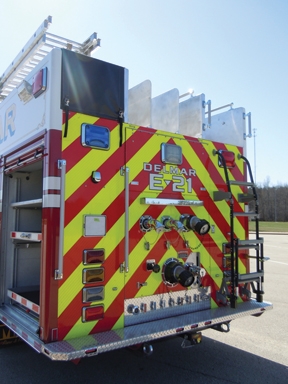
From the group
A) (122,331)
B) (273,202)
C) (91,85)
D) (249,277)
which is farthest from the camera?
(273,202)

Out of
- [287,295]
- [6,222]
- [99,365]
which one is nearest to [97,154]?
[6,222]

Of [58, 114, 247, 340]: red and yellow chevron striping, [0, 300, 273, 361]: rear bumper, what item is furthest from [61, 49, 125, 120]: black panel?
[0, 300, 273, 361]: rear bumper

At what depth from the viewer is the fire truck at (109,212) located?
10.0ft

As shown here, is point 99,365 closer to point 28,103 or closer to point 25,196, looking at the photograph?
point 25,196

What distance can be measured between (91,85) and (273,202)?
66.1 meters

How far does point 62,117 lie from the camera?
313cm

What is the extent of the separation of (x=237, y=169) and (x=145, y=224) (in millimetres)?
1670

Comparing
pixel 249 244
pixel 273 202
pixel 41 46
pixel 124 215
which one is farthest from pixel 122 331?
pixel 273 202

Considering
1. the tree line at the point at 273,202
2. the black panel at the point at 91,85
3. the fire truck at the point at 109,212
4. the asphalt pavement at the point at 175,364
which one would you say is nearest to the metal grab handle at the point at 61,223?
the fire truck at the point at 109,212

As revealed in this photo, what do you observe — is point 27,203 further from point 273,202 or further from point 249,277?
point 273,202

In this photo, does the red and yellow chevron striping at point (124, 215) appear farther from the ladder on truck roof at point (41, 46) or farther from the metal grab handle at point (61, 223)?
the ladder on truck roof at point (41, 46)

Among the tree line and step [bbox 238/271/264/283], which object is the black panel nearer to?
step [bbox 238/271/264/283]

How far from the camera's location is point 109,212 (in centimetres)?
336

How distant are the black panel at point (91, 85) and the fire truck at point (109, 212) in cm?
1
